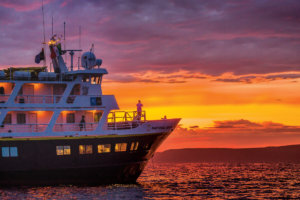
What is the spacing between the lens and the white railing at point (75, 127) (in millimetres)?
37844

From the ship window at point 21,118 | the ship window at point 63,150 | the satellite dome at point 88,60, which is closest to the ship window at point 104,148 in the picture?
the ship window at point 63,150

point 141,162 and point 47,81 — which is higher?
point 47,81

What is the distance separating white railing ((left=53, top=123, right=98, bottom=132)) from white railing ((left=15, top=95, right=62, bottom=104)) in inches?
84.9

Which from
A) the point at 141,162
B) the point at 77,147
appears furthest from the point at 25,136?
the point at 141,162

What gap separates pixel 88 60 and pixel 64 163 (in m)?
9.39

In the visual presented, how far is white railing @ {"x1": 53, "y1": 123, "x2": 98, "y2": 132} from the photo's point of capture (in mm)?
37844

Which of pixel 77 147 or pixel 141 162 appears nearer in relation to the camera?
pixel 77 147

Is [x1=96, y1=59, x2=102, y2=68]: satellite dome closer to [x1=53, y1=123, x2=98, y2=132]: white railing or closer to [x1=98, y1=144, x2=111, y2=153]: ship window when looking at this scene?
[x1=53, y1=123, x2=98, y2=132]: white railing

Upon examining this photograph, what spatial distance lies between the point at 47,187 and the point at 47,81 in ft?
28.7

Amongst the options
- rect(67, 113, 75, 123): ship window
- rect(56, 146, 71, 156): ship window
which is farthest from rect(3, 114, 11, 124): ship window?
rect(56, 146, 71, 156): ship window

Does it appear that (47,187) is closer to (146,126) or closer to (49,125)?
(49,125)

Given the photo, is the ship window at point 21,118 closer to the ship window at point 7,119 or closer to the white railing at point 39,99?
the ship window at point 7,119

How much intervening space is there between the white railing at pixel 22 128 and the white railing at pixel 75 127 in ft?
3.23

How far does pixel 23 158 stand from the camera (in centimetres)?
3559
